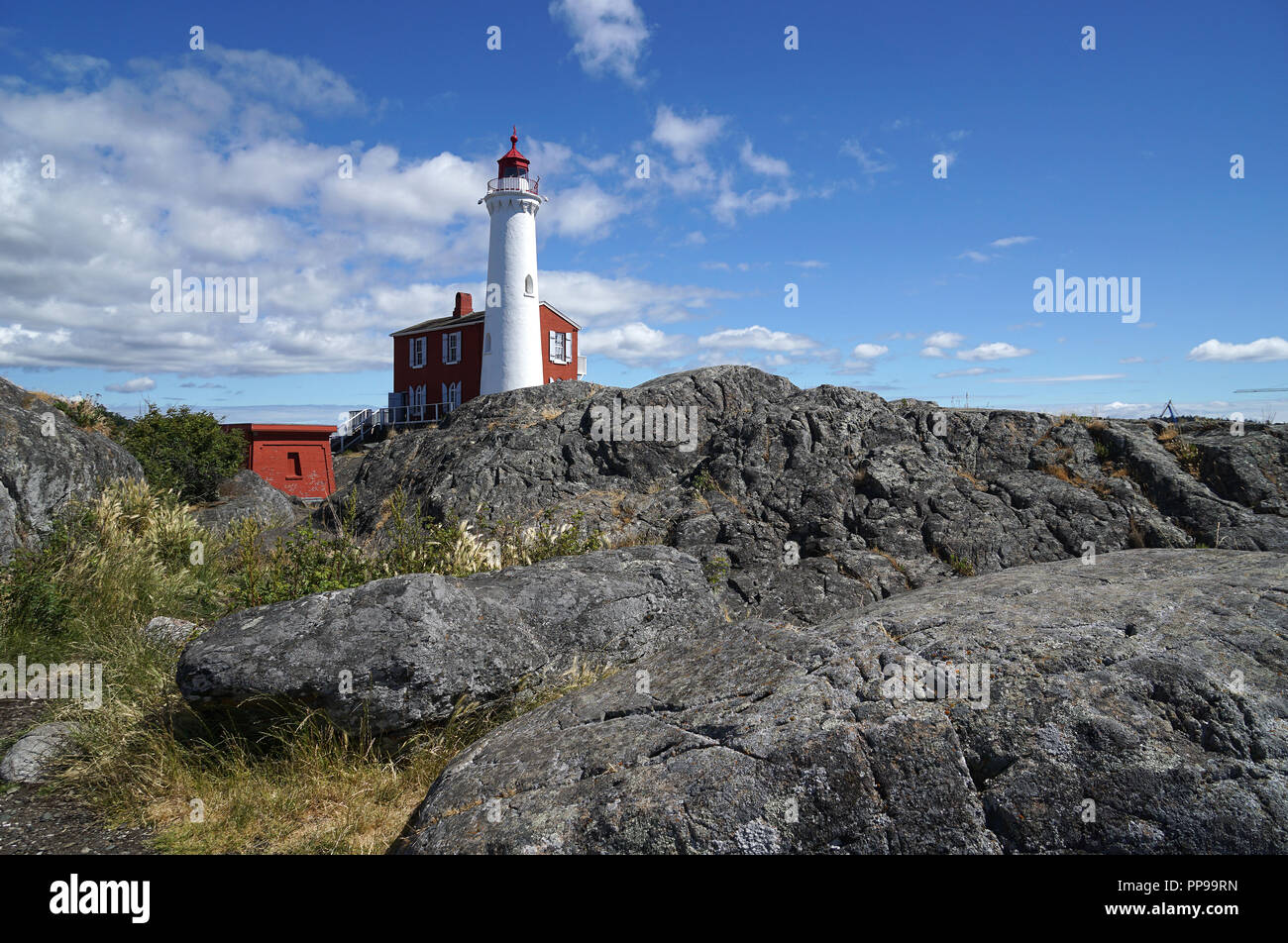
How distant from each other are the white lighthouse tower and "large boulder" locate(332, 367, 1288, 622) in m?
23.3

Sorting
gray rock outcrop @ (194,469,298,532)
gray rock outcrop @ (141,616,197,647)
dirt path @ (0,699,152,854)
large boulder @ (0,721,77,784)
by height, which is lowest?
dirt path @ (0,699,152,854)

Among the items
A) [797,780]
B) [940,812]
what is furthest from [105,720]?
[940,812]

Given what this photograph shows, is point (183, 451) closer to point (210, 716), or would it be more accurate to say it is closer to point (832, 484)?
point (210, 716)

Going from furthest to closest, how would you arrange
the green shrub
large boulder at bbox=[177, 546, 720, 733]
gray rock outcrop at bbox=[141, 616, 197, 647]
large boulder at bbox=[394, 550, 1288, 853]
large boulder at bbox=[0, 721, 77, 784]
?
the green shrub < gray rock outcrop at bbox=[141, 616, 197, 647] < large boulder at bbox=[0, 721, 77, 784] < large boulder at bbox=[177, 546, 720, 733] < large boulder at bbox=[394, 550, 1288, 853]

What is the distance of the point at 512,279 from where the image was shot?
3312 cm

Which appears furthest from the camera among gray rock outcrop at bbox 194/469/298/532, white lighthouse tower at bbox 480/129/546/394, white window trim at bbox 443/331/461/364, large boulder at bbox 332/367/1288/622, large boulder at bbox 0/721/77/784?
white window trim at bbox 443/331/461/364

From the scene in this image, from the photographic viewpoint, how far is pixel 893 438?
9.29m

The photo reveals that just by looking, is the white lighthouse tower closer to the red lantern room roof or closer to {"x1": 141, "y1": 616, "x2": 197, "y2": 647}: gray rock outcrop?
the red lantern room roof

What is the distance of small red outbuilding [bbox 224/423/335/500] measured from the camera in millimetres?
21812

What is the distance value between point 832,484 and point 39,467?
1044cm

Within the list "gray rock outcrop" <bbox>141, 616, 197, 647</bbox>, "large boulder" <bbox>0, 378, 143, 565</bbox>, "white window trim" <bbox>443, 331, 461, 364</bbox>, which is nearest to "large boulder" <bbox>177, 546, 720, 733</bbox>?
"gray rock outcrop" <bbox>141, 616, 197, 647</bbox>

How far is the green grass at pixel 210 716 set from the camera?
455cm

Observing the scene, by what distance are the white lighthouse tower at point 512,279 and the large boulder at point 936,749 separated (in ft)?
97.6

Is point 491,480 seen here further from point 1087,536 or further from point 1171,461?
point 1171,461
